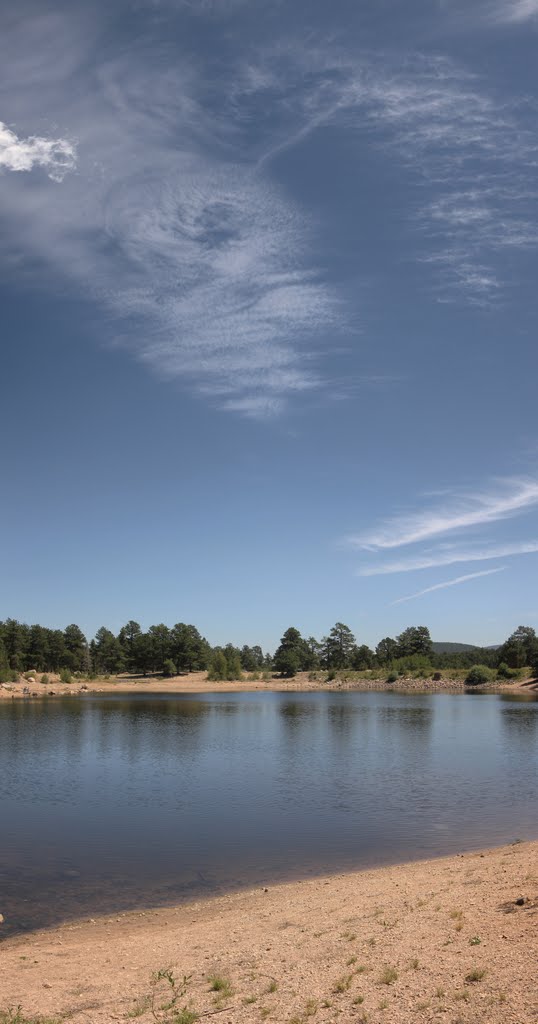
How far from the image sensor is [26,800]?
31125mm

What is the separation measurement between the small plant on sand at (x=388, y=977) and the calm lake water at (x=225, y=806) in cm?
927

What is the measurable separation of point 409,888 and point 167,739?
1646 inches

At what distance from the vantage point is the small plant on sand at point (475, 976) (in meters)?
10.1

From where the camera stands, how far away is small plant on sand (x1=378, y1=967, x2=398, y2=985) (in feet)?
34.4

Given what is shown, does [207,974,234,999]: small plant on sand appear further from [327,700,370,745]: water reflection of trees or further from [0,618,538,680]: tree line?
[0,618,538,680]: tree line

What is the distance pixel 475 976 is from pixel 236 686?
533 ft

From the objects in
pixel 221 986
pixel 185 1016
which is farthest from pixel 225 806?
pixel 185 1016

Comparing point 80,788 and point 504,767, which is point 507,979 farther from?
point 504,767

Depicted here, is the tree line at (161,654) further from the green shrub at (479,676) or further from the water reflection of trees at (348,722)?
the water reflection of trees at (348,722)

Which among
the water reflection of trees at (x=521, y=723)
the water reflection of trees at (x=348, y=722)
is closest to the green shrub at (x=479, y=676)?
the water reflection of trees at (x=521, y=723)

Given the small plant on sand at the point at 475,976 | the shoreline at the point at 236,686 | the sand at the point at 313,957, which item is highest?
the small plant on sand at the point at 475,976

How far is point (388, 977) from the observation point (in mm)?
10586

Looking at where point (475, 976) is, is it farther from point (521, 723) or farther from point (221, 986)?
point (521, 723)

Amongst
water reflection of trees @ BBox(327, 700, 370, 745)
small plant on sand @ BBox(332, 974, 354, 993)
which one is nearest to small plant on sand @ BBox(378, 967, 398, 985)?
small plant on sand @ BBox(332, 974, 354, 993)
